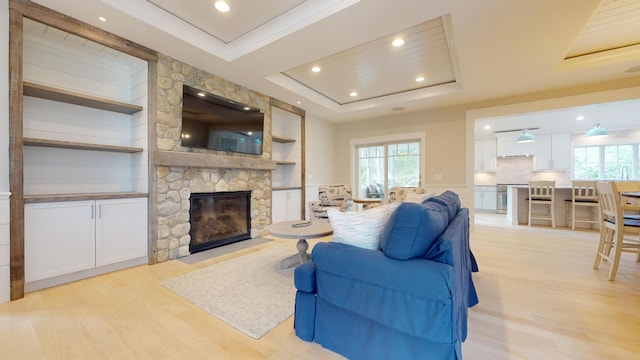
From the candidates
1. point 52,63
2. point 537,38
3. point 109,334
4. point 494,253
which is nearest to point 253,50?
point 52,63

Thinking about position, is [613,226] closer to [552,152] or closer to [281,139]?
[281,139]

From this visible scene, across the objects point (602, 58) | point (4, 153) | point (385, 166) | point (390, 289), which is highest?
point (602, 58)

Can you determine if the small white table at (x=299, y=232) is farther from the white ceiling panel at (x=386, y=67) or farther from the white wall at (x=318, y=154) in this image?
the white wall at (x=318, y=154)

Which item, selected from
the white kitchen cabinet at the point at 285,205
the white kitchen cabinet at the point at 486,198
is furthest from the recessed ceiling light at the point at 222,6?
the white kitchen cabinet at the point at 486,198

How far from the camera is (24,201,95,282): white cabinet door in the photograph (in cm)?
235

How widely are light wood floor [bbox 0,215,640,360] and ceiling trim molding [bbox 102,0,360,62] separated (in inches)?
107

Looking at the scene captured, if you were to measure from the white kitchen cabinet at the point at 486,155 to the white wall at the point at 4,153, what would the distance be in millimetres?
10473

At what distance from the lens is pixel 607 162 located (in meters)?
7.24

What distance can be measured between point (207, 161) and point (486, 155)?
348 inches

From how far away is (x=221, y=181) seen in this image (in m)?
3.97

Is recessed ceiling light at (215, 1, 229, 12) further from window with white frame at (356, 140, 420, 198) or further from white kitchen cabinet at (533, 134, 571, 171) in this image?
white kitchen cabinet at (533, 134, 571, 171)

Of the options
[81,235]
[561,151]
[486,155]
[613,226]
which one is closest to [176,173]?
[81,235]

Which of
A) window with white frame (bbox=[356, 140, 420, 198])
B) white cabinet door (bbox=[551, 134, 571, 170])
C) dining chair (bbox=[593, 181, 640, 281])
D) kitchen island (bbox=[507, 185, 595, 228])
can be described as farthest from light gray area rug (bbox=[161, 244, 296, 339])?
white cabinet door (bbox=[551, 134, 571, 170])

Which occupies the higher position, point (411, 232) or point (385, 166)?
point (385, 166)
